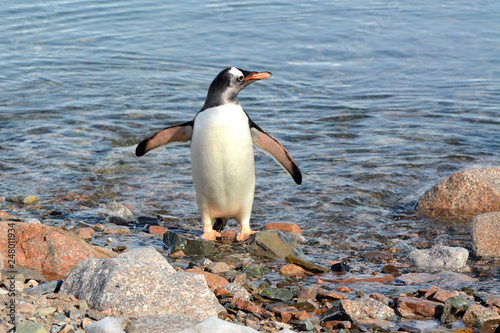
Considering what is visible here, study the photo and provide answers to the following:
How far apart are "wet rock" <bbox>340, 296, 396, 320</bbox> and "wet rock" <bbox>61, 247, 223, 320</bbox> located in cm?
88

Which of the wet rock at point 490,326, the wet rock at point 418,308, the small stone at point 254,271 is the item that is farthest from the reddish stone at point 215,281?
the wet rock at point 490,326

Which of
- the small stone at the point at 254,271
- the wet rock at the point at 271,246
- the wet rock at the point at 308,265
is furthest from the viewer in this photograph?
the wet rock at the point at 271,246

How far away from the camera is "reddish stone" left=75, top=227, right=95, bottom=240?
5945 mm

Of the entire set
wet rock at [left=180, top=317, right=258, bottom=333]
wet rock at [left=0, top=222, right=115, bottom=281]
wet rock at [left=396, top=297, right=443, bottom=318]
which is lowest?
wet rock at [left=396, top=297, right=443, bottom=318]

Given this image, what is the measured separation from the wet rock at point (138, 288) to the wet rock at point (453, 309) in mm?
1480

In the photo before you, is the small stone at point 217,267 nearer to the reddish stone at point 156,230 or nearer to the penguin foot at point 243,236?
the penguin foot at point 243,236

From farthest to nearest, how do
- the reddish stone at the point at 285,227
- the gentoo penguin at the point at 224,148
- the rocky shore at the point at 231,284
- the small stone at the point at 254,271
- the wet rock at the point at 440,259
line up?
the reddish stone at the point at 285,227
the gentoo penguin at the point at 224,148
the wet rock at the point at 440,259
the small stone at the point at 254,271
the rocky shore at the point at 231,284

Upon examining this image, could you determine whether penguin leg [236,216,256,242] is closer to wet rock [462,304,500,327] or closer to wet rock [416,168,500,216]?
wet rock [416,168,500,216]

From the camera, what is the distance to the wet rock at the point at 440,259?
5.54 meters

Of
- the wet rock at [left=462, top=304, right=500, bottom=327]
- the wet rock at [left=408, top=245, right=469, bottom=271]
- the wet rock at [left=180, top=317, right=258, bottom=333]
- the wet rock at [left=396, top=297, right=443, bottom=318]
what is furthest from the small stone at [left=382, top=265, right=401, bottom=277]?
the wet rock at [left=180, top=317, right=258, bottom=333]

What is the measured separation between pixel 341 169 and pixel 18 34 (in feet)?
44.2

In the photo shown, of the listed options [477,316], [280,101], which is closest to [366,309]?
[477,316]

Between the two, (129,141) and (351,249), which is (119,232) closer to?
(351,249)

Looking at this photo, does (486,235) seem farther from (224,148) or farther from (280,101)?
(280,101)
